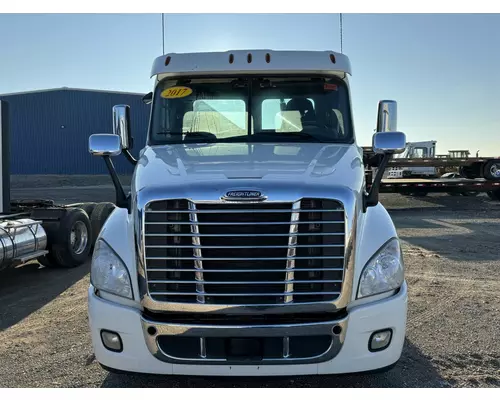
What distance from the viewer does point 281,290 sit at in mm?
3201

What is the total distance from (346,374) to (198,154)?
6.67 ft

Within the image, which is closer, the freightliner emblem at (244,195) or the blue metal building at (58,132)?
the freightliner emblem at (244,195)

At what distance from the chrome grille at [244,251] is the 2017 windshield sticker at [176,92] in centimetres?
191

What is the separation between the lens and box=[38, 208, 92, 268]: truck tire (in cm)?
792

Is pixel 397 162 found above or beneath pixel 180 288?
beneath

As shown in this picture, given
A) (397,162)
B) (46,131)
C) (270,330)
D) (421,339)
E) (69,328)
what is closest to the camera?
(270,330)

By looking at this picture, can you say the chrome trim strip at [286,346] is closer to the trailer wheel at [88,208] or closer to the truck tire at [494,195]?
the trailer wheel at [88,208]

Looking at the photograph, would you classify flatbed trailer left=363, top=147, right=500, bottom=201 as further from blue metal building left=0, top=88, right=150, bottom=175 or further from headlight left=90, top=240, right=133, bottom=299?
blue metal building left=0, top=88, right=150, bottom=175

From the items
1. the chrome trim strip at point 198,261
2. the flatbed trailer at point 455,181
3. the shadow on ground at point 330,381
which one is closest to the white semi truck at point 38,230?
the shadow on ground at point 330,381

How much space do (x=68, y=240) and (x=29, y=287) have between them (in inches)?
42.9

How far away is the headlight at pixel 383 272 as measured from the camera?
320 centimetres

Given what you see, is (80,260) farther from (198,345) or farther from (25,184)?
(25,184)

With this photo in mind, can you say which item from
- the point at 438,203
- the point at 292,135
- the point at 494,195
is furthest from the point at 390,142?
the point at 494,195

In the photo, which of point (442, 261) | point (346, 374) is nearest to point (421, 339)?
point (346, 374)
